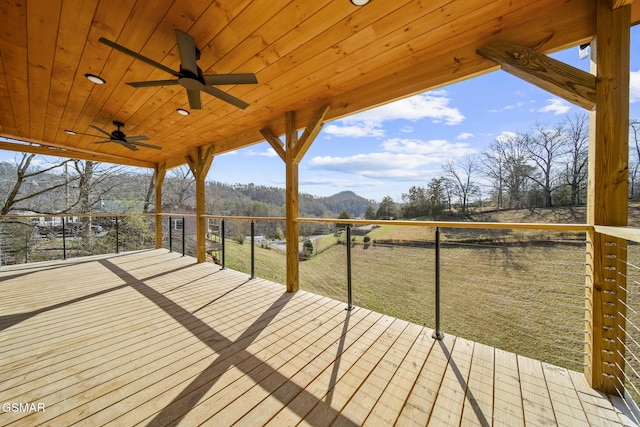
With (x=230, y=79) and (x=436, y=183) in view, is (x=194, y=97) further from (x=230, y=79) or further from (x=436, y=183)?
(x=436, y=183)

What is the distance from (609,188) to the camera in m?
1.41

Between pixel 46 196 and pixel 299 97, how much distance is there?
39.1 feet

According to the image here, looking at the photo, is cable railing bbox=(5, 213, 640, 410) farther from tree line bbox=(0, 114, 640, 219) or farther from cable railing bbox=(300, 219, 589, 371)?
tree line bbox=(0, 114, 640, 219)

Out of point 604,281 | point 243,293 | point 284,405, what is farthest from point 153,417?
point 604,281

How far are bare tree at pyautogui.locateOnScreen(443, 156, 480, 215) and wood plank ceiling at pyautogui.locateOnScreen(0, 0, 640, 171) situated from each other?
1101 centimetres

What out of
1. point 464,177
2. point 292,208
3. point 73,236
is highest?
point 464,177

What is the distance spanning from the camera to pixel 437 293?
2080 mm

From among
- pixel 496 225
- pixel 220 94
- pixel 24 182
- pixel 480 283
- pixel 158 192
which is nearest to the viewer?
pixel 496 225

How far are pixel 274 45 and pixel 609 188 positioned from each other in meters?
2.34

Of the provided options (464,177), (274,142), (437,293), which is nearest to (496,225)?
(437,293)

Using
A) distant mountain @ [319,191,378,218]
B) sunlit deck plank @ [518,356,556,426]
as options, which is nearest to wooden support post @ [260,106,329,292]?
sunlit deck plank @ [518,356,556,426]

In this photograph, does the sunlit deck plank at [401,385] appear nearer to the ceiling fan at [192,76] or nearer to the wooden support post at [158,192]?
the ceiling fan at [192,76]

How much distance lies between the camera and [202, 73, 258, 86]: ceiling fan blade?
5.92 feet

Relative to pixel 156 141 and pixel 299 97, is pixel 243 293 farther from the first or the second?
pixel 156 141
